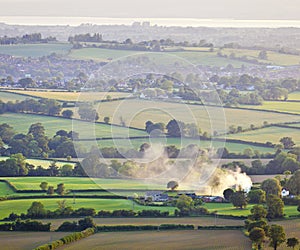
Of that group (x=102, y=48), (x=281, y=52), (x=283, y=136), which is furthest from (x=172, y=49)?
(x=283, y=136)

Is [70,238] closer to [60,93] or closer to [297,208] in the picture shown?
[297,208]

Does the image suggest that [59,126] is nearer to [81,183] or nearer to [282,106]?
[81,183]

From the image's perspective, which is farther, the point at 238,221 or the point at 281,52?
the point at 281,52

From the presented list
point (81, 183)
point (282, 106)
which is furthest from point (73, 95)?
point (81, 183)

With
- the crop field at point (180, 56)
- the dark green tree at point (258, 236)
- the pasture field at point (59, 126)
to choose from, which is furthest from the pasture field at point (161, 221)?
the crop field at point (180, 56)

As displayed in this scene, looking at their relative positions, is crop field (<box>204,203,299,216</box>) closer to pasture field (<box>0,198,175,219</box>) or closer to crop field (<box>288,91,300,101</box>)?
pasture field (<box>0,198,175,219</box>)

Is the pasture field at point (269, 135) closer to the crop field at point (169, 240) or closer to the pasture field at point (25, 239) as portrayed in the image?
the crop field at point (169, 240)
